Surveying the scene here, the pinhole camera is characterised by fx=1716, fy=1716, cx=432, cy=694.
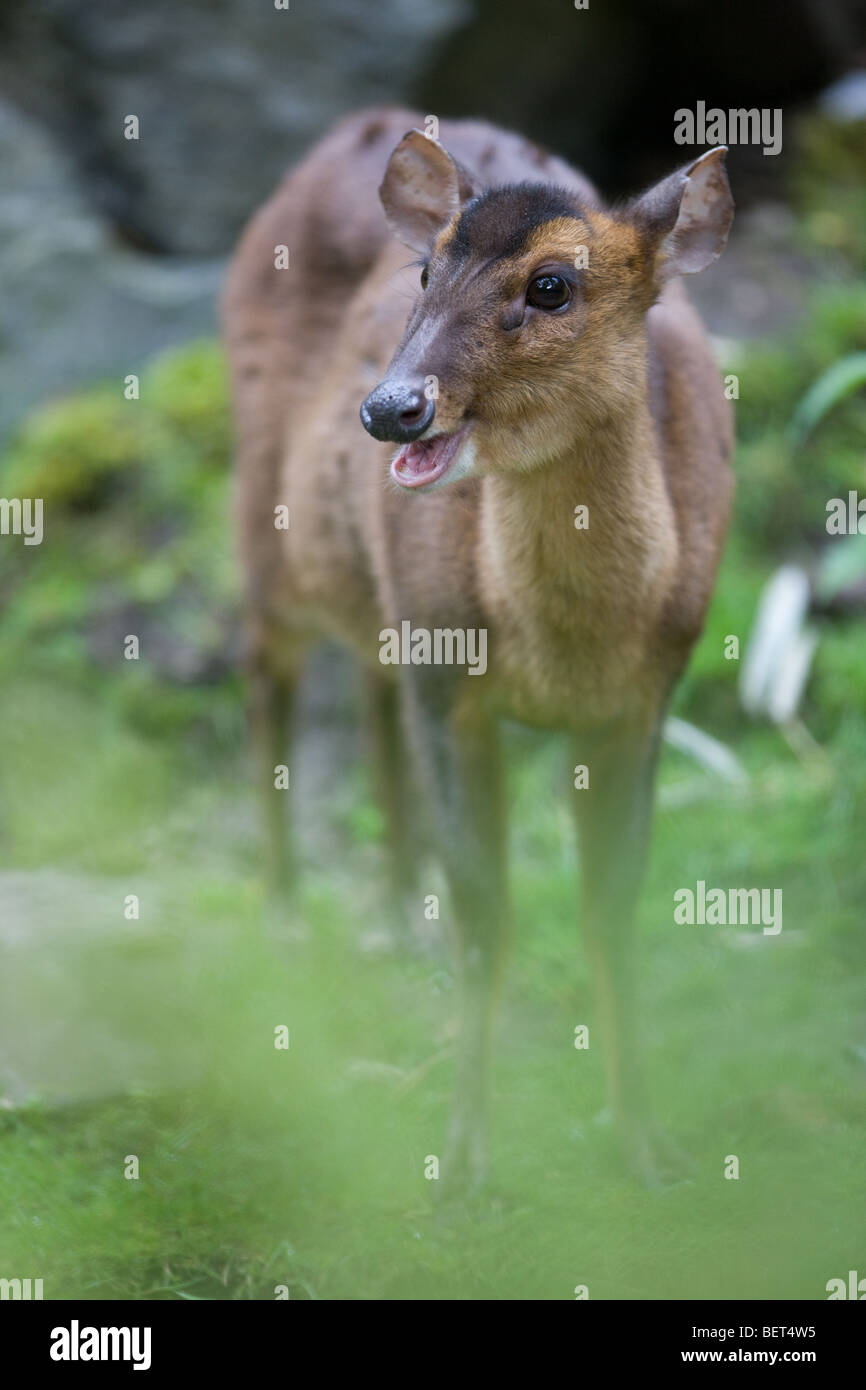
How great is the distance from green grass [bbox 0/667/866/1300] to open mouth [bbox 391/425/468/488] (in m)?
1.90

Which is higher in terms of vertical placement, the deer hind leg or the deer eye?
the deer eye

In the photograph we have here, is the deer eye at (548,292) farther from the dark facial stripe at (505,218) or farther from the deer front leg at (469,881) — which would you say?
the deer front leg at (469,881)

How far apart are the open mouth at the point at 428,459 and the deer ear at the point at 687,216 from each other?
2.17ft

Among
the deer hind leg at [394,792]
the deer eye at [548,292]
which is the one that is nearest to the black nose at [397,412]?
the deer eye at [548,292]

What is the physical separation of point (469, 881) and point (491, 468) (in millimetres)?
1229

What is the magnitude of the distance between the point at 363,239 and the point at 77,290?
10.3 ft

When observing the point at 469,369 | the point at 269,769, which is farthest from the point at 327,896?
the point at 469,369

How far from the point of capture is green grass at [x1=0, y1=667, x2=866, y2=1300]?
411 cm

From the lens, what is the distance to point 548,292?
359 cm

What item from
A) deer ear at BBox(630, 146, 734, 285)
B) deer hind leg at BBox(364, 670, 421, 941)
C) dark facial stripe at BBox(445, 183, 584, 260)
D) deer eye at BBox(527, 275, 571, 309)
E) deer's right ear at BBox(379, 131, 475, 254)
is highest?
deer's right ear at BBox(379, 131, 475, 254)

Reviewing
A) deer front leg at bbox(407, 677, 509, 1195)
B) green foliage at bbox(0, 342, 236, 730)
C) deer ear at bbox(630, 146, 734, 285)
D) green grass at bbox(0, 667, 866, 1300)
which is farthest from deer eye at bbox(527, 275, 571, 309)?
green foliage at bbox(0, 342, 236, 730)

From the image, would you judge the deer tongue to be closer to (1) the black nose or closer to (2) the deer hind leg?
(1) the black nose

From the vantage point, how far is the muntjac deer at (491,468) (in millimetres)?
3602

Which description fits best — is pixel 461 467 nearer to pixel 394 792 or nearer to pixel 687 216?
pixel 687 216
